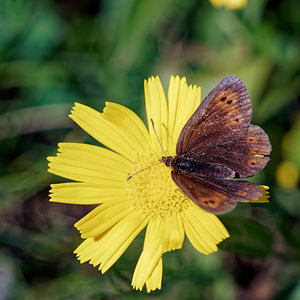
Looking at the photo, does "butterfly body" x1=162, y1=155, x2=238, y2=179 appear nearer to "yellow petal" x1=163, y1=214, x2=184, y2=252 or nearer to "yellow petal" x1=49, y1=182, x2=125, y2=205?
"yellow petal" x1=163, y1=214, x2=184, y2=252

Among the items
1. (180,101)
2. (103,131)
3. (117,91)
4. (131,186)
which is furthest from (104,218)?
(117,91)


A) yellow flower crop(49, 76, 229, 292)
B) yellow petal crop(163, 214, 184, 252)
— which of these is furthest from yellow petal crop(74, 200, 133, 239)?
yellow petal crop(163, 214, 184, 252)

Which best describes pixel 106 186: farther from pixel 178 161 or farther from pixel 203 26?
pixel 203 26

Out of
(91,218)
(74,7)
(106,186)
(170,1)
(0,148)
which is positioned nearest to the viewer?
(91,218)

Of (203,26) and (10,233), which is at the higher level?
(203,26)

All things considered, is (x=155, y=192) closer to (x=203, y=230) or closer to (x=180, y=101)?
(x=203, y=230)

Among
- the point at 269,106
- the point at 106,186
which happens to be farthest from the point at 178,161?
the point at 269,106
